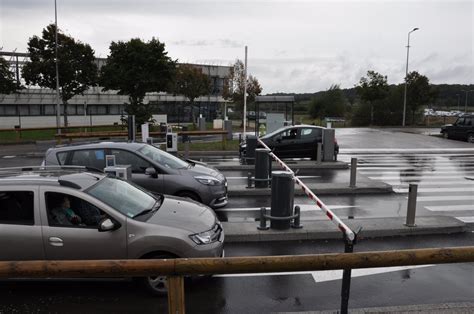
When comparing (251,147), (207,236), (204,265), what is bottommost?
(207,236)

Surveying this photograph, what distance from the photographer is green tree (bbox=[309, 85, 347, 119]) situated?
5709cm

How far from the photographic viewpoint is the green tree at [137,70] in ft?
104

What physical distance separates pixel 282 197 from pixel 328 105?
168 feet

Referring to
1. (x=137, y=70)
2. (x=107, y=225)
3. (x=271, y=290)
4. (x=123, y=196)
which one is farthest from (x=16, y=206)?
(x=137, y=70)

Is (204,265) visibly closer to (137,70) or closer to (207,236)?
(207,236)

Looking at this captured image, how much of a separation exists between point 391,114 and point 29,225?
47.8m

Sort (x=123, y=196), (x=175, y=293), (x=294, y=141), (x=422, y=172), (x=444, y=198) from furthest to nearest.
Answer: (x=294, y=141) < (x=422, y=172) < (x=444, y=198) < (x=123, y=196) < (x=175, y=293)

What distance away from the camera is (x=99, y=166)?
9281 millimetres

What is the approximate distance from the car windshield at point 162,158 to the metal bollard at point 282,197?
2.56 m

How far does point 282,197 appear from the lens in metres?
7.90

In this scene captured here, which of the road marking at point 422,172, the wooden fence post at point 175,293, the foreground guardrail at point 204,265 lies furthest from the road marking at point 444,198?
the wooden fence post at point 175,293

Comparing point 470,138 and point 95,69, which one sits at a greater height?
point 95,69

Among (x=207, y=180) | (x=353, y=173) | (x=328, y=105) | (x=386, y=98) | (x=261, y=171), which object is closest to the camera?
(x=207, y=180)

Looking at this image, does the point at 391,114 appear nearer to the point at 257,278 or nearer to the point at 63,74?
the point at 63,74
